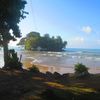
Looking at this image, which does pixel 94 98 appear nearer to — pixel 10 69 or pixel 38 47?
pixel 10 69

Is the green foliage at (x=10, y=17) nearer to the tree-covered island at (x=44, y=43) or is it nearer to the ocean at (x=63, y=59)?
the ocean at (x=63, y=59)

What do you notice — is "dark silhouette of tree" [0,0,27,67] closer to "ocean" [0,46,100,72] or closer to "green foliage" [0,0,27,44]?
"green foliage" [0,0,27,44]

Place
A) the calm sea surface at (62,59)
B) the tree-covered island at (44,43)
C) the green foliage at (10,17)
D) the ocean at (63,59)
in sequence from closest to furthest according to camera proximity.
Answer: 1. the green foliage at (10,17)
2. the ocean at (63,59)
3. the calm sea surface at (62,59)
4. the tree-covered island at (44,43)

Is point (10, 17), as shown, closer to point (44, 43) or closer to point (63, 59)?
point (63, 59)

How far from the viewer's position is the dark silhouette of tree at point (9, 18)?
14293 mm

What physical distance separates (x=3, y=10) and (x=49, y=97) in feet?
26.6

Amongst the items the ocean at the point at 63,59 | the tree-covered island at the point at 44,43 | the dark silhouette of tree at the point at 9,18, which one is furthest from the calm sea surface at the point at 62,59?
the tree-covered island at the point at 44,43

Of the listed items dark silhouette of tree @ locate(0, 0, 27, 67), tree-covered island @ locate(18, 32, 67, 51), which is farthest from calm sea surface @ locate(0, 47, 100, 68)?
tree-covered island @ locate(18, 32, 67, 51)

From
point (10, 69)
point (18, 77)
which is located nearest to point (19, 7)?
point (10, 69)

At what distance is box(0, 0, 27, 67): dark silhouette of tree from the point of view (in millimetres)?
14293

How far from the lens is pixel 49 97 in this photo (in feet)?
24.6

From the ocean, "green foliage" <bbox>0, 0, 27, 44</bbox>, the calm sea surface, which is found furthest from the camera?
the calm sea surface

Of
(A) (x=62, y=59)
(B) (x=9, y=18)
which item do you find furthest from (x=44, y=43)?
(B) (x=9, y=18)

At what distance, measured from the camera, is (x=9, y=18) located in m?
15.6
